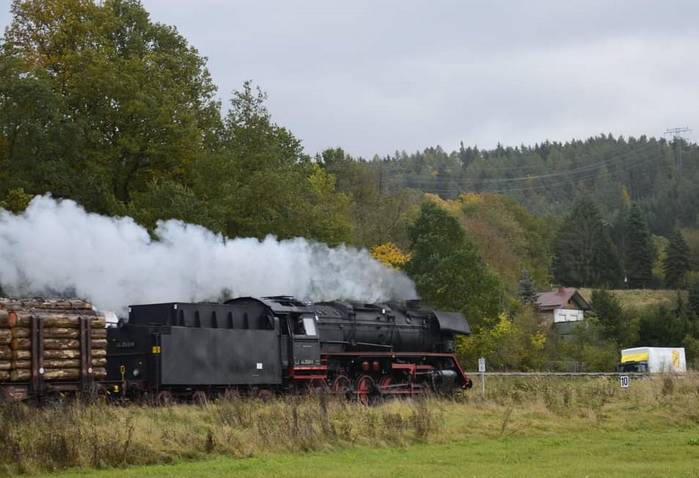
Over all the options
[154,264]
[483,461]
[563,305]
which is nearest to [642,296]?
[563,305]

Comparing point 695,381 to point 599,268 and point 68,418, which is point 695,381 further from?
point 599,268

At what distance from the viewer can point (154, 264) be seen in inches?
1325

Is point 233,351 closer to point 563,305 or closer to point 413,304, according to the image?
point 413,304

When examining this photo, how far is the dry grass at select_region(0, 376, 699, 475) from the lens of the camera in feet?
59.3

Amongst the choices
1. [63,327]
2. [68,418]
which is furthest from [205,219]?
[68,418]

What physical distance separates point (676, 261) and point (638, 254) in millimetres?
9361

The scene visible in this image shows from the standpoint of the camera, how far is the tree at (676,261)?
131m

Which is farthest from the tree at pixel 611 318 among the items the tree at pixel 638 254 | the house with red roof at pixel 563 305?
the tree at pixel 638 254

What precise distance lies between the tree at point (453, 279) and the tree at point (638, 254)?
80.6m

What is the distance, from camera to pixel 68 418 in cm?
2047

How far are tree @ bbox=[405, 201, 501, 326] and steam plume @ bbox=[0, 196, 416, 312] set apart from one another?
17979 millimetres

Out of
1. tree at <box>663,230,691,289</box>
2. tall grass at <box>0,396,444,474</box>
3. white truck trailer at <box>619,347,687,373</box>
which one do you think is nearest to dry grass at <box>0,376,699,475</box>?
tall grass at <box>0,396,444,474</box>

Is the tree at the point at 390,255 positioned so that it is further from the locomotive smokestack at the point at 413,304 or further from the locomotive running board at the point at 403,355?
the locomotive running board at the point at 403,355

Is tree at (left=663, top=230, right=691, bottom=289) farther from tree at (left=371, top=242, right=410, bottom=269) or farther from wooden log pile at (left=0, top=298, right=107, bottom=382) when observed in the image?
wooden log pile at (left=0, top=298, right=107, bottom=382)
